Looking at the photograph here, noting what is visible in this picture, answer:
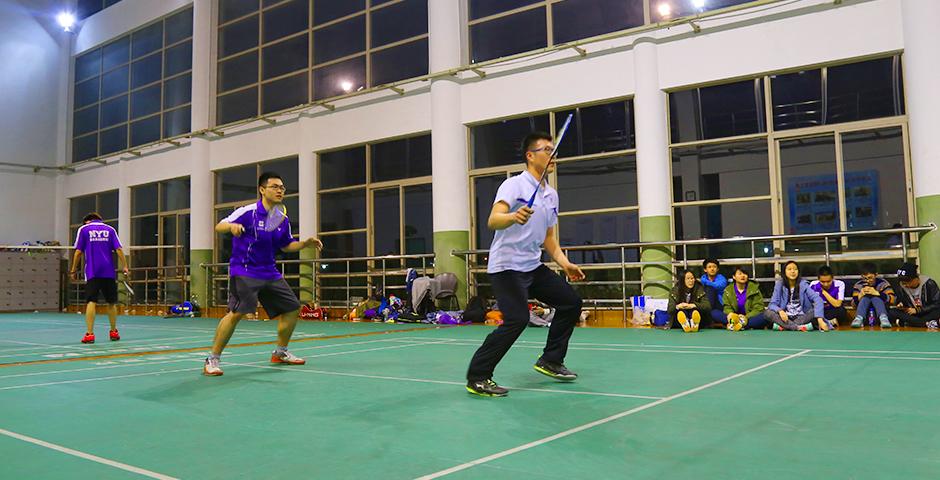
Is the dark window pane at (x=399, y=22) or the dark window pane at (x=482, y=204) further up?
the dark window pane at (x=399, y=22)

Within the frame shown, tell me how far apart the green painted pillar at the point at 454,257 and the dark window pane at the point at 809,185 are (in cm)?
641

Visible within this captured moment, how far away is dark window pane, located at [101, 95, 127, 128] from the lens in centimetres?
2345

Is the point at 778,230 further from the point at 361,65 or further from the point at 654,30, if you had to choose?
the point at 361,65

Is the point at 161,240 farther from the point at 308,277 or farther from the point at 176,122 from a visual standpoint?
the point at 308,277

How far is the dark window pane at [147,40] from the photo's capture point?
74.0ft

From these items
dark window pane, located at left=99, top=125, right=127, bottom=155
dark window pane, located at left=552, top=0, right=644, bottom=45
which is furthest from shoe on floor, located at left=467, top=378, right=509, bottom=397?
dark window pane, located at left=99, top=125, right=127, bottom=155

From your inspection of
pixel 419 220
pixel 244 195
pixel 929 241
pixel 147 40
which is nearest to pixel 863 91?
pixel 929 241

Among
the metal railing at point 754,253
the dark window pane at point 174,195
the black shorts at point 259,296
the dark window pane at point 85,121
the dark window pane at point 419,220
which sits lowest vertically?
the black shorts at point 259,296

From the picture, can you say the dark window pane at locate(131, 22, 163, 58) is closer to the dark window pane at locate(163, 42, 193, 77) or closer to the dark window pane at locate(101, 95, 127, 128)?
the dark window pane at locate(163, 42, 193, 77)

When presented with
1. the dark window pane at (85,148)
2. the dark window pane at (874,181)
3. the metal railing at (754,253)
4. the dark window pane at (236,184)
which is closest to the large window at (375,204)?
the metal railing at (754,253)

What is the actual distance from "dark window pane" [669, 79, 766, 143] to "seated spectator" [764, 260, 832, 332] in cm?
304

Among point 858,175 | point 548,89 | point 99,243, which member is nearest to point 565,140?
point 548,89

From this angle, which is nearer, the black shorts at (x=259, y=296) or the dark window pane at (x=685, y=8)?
the black shorts at (x=259, y=296)

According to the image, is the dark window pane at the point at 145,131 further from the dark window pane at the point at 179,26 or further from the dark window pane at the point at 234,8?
the dark window pane at the point at 234,8
